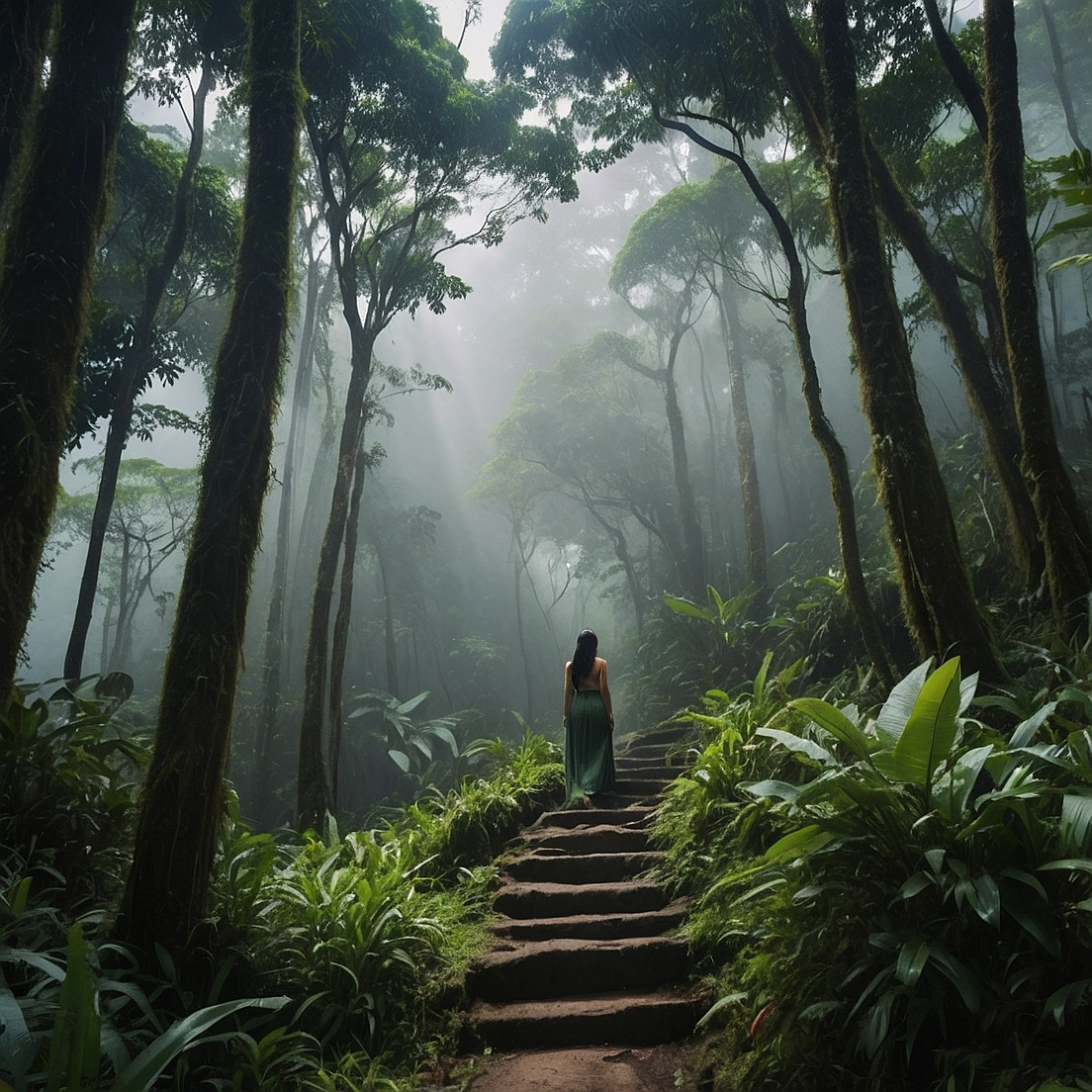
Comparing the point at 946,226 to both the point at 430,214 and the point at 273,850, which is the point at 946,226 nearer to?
the point at 430,214

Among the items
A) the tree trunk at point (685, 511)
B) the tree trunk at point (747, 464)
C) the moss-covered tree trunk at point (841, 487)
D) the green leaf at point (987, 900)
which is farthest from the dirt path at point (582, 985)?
the tree trunk at point (685, 511)

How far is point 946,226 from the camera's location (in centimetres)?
892

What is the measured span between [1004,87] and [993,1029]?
5.21 metres

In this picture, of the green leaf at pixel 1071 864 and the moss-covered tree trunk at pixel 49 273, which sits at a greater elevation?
the moss-covered tree trunk at pixel 49 273

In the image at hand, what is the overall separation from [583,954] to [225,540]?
2477 millimetres

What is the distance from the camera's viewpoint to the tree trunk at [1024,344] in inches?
161

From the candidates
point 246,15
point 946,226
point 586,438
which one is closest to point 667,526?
point 586,438

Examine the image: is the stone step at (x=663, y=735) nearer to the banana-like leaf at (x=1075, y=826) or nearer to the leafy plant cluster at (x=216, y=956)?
the leafy plant cluster at (x=216, y=956)

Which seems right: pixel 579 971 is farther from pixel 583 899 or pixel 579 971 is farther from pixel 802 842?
pixel 802 842

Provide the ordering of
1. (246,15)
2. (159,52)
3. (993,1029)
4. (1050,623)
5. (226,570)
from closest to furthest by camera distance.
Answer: (993,1029) → (226,570) → (246,15) → (1050,623) → (159,52)

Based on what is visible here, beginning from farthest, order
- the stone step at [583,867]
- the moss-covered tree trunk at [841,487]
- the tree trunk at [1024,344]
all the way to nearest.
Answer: the moss-covered tree trunk at [841,487] → the stone step at [583,867] → the tree trunk at [1024,344]

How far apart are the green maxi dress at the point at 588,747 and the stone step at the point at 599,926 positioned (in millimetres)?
1880

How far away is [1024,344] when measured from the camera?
4266mm

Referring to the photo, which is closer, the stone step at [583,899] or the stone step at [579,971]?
the stone step at [579,971]
